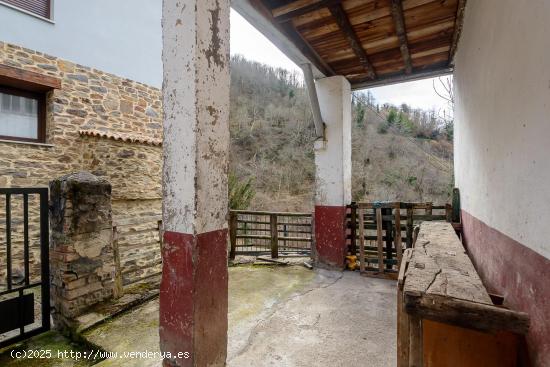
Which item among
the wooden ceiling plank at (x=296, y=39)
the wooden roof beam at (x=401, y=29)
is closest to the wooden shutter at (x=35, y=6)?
the wooden ceiling plank at (x=296, y=39)

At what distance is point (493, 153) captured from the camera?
1.71 m

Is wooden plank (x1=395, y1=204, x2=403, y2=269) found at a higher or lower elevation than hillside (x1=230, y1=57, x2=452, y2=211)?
A: lower

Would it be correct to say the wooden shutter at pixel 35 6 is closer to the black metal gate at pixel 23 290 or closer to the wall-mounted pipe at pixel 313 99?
the black metal gate at pixel 23 290

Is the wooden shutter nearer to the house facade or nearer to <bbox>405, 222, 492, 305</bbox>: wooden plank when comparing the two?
the house facade

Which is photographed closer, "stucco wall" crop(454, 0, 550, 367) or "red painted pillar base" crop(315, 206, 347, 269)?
"stucco wall" crop(454, 0, 550, 367)

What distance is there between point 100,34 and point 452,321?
736 cm

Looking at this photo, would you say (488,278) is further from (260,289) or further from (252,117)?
(252,117)

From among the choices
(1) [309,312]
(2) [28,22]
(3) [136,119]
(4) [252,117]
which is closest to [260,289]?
(1) [309,312]

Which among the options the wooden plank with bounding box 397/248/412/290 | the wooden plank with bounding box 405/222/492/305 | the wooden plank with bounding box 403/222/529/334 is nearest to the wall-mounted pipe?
the wooden plank with bounding box 405/222/492/305

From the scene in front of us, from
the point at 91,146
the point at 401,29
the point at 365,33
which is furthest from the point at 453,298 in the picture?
the point at 91,146

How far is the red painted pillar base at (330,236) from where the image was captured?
174 inches

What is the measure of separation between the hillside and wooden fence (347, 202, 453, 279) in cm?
952

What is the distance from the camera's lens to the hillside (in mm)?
15020

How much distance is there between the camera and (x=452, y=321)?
102 centimetres
